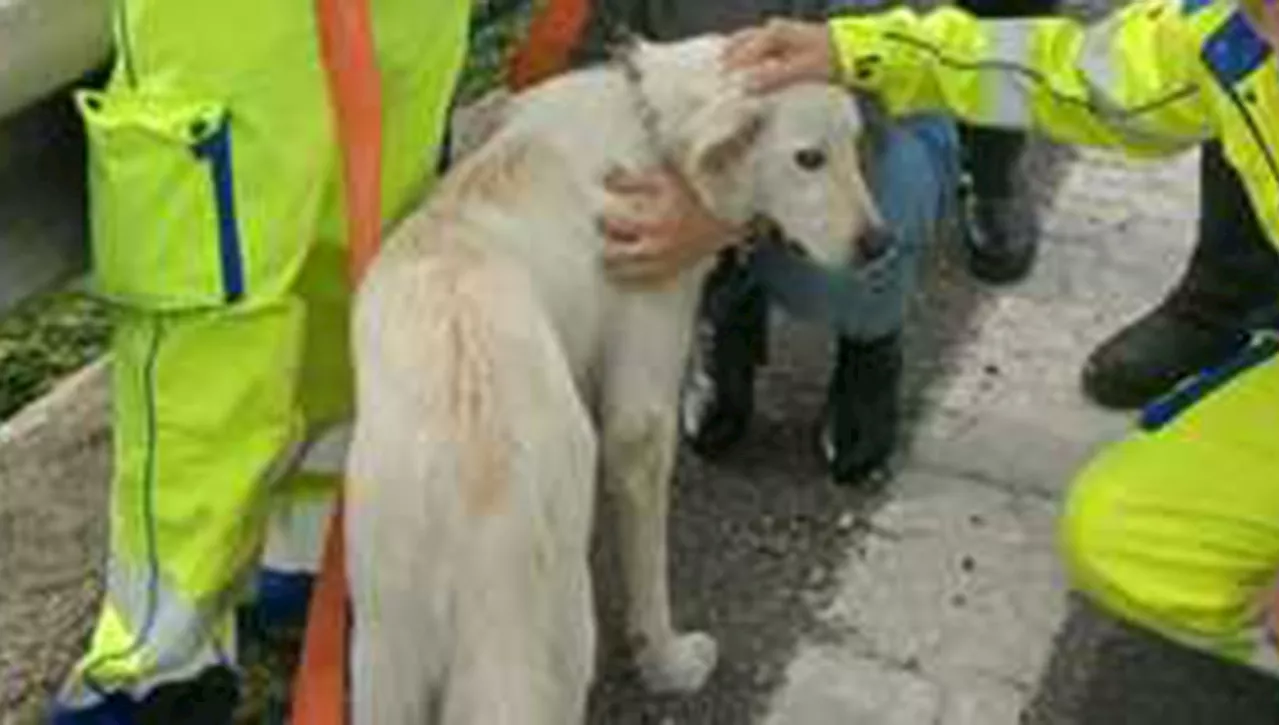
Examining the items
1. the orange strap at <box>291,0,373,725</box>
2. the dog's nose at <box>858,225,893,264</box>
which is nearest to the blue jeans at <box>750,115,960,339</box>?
the dog's nose at <box>858,225,893,264</box>

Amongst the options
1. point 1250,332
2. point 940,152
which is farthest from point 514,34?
point 1250,332

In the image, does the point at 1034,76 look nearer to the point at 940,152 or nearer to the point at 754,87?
the point at 754,87

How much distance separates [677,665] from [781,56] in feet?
2.88

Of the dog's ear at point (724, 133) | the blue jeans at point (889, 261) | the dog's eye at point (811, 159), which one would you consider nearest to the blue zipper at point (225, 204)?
the dog's ear at point (724, 133)

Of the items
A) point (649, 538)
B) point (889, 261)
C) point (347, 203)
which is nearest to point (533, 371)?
point (347, 203)

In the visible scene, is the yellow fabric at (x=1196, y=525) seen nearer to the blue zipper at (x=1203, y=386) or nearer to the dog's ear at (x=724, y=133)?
the blue zipper at (x=1203, y=386)

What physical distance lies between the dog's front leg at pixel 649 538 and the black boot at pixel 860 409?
1.82 ft

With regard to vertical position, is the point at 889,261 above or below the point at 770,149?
below

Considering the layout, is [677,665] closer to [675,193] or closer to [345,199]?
[675,193]

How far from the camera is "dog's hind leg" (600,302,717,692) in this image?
2.83 meters

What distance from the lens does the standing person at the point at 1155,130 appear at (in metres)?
2.69

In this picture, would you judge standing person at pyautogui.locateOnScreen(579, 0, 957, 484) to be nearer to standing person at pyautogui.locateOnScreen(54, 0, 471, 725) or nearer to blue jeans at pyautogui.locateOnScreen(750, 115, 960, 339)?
blue jeans at pyautogui.locateOnScreen(750, 115, 960, 339)

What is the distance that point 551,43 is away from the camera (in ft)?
10.2

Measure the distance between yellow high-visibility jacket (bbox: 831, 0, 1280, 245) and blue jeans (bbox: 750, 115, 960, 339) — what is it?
0.38 m
